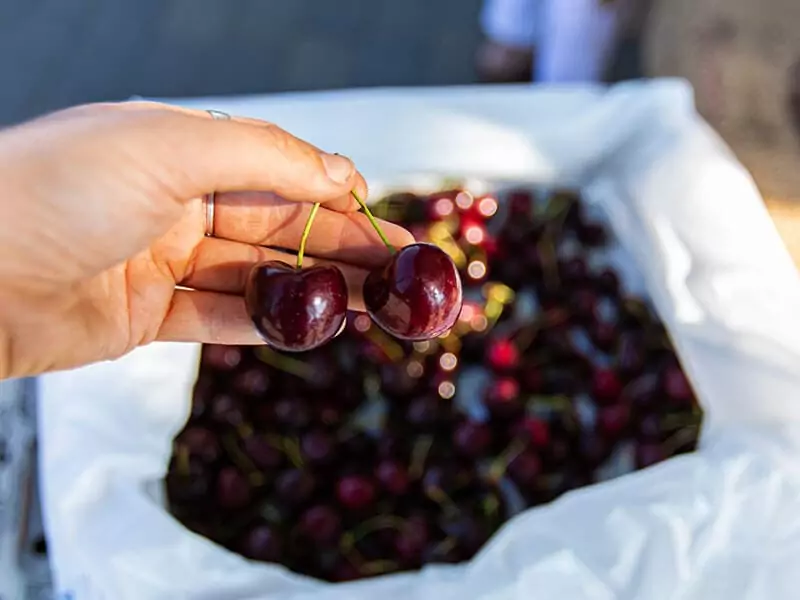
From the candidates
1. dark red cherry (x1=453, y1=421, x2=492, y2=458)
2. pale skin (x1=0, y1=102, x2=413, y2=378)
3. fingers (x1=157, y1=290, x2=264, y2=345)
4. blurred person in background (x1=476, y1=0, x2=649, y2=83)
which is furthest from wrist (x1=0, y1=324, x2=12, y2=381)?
blurred person in background (x1=476, y1=0, x2=649, y2=83)

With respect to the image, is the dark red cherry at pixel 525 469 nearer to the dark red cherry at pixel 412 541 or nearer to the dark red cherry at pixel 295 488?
the dark red cherry at pixel 412 541

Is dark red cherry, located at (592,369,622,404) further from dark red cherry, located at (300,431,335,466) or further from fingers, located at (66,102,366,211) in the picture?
fingers, located at (66,102,366,211)

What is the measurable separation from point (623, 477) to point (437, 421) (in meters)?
0.24

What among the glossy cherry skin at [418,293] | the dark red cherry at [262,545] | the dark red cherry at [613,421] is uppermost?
the glossy cherry skin at [418,293]

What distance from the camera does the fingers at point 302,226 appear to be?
0.74m

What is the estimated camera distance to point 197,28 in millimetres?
1796

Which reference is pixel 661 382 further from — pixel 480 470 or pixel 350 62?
pixel 350 62

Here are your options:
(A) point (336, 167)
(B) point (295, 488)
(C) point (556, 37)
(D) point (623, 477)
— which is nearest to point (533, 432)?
(D) point (623, 477)

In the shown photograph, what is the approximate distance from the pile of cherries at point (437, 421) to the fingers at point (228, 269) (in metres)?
0.13

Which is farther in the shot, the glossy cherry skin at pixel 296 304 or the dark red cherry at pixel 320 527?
the dark red cherry at pixel 320 527

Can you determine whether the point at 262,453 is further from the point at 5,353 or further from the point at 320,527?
the point at 5,353

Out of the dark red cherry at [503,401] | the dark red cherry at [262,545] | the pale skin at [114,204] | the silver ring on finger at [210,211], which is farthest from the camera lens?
the dark red cherry at [503,401]

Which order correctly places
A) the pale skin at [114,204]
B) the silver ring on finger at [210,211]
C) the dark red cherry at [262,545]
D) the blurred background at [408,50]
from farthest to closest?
the blurred background at [408,50]
the dark red cherry at [262,545]
the silver ring on finger at [210,211]
the pale skin at [114,204]

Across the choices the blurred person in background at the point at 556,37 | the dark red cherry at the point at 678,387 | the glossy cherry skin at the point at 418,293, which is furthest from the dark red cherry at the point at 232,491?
the blurred person in background at the point at 556,37
